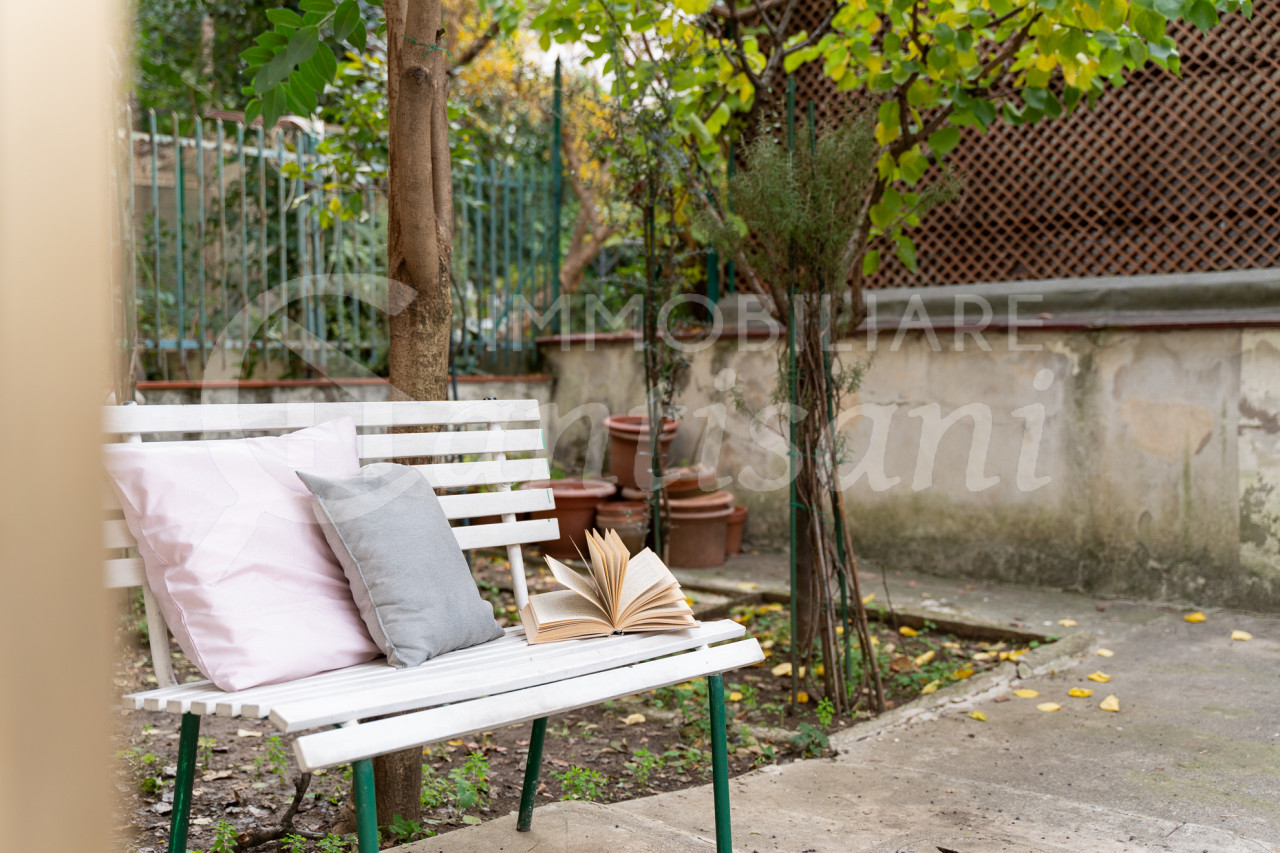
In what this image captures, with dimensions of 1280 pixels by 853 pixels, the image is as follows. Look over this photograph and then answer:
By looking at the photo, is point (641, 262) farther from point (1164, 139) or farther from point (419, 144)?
point (419, 144)

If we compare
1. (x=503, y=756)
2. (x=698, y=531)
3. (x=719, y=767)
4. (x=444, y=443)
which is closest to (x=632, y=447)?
(x=698, y=531)

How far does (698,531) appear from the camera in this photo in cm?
563

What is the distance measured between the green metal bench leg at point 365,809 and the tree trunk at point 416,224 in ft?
2.71

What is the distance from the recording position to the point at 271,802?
2.65m

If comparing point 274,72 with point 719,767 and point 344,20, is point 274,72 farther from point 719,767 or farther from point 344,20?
point 719,767

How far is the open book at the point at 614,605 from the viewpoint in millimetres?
2127

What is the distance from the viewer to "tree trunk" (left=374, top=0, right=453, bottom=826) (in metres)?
2.38

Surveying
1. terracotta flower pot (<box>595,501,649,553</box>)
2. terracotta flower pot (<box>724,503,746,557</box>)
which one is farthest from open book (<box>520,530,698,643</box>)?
terracotta flower pot (<box>724,503,746,557</box>)

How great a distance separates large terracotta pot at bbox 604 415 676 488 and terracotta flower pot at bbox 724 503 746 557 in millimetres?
547

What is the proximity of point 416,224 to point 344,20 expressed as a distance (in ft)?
1.76

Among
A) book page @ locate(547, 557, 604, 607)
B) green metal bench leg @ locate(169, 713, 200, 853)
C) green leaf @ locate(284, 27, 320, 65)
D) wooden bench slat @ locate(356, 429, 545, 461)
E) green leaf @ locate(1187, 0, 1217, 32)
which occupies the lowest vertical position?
green metal bench leg @ locate(169, 713, 200, 853)

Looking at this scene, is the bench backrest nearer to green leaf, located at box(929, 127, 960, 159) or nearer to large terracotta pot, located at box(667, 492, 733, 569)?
green leaf, located at box(929, 127, 960, 159)

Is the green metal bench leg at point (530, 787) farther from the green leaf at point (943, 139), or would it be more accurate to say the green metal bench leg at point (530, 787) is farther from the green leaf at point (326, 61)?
the green leaf at point (943, 139)

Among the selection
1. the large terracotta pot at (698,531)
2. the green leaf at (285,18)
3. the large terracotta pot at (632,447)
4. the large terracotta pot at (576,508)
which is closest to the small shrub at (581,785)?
the green leaf at (285,18)
